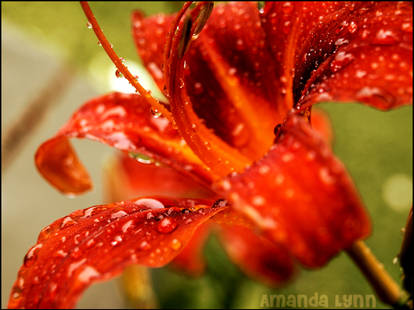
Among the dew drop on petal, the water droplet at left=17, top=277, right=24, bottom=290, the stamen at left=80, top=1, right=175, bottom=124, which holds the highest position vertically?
the stamen at left=80, top=1, right=175, bottom=124

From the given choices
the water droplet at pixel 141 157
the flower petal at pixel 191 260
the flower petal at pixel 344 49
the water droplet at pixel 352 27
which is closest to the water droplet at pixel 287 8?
the flower petal at pixel 344 49

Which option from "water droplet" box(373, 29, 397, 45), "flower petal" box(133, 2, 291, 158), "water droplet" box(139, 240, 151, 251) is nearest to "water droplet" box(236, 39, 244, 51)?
"flower petal" box(133, 2, 291, 158)

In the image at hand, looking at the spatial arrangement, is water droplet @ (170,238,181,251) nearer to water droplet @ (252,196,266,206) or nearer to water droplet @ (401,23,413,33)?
water droplet @ (252,196,266,206)

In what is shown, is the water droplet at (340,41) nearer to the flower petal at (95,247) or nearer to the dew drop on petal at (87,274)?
the flower petal at (95,247)

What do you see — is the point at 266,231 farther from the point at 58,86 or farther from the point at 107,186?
the point at 58,86

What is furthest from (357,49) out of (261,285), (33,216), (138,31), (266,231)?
(33,216)

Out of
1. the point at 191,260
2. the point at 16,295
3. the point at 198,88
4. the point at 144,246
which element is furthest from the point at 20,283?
the point at 191,260
